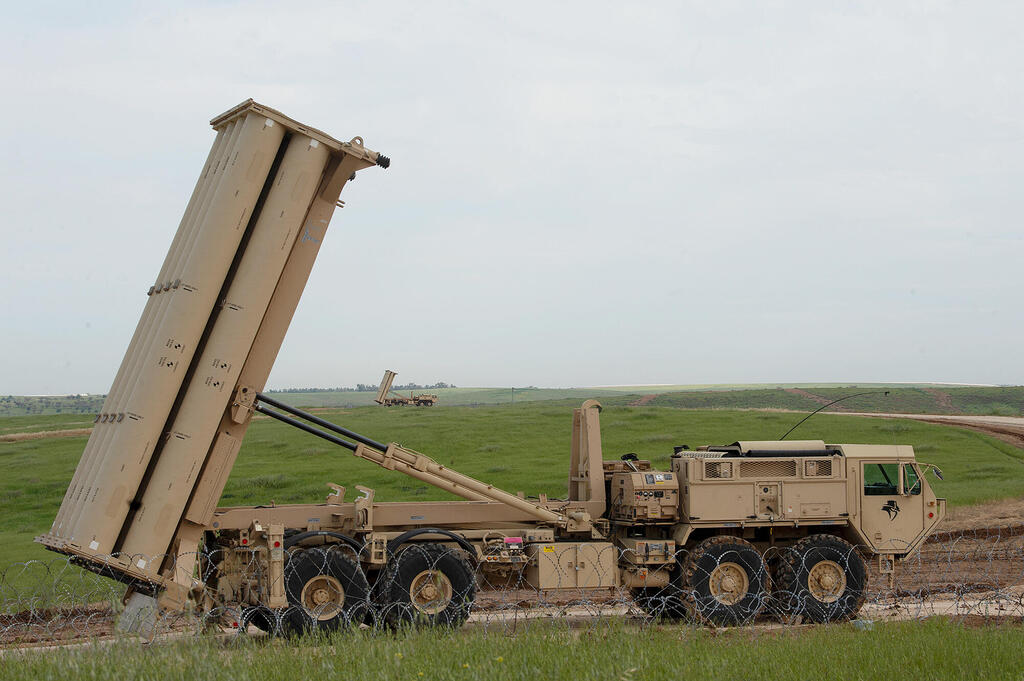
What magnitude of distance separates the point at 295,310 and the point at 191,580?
3.51m

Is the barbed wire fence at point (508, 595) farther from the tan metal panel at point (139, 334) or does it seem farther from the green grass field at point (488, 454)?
the green grass field at point (488, 454)

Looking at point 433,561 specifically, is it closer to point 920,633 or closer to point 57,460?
point 920,633

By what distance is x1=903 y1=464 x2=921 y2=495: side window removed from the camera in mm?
14289

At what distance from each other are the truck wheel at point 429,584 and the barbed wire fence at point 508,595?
0.01 m

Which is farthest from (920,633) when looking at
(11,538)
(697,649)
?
(11,538)

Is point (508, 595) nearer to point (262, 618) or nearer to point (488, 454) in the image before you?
point (262, 618)

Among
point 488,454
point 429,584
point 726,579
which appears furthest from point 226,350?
point 488,454

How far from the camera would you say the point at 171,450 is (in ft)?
37.1

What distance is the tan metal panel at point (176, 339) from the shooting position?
431 inches

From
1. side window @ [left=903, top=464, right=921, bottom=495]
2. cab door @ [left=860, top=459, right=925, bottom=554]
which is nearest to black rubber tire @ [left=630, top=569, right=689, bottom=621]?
cab door @ [left=860, top=459, right=925, bottom=554]

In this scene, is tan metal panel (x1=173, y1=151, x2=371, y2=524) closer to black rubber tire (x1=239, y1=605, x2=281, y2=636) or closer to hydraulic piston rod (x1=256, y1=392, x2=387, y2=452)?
hydraulic piston rod (x1=256, y1=392, x2=387, y2=452)

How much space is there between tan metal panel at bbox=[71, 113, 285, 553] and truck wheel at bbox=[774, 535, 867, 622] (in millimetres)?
8612

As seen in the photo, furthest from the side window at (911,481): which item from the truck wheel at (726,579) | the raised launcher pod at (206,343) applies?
the raised launcher pod at (206,343)

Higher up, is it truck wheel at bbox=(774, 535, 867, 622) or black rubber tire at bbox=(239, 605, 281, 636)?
truck wheel at bbox=(774, 535, 867, 622)
